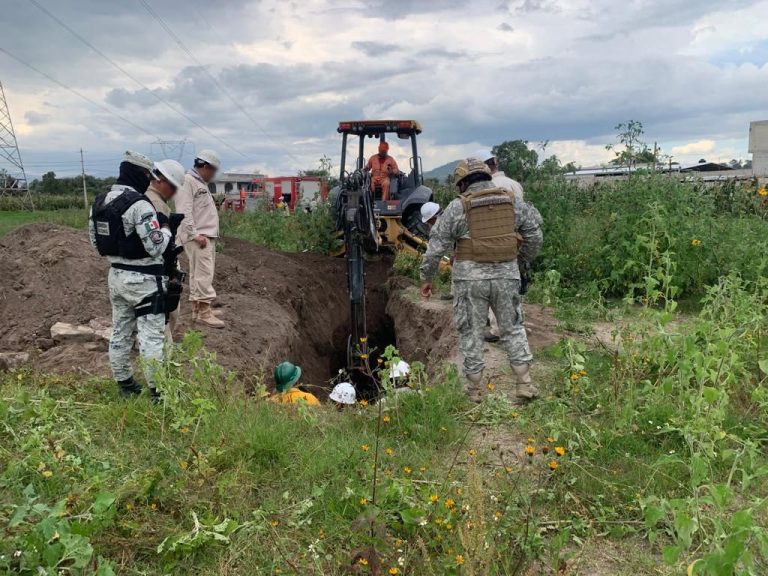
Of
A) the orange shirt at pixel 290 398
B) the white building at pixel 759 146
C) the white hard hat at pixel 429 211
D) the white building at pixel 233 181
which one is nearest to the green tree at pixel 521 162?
the white hard hat at pixel 429 211

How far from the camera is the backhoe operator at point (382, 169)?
10836 mm

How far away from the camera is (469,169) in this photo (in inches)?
199

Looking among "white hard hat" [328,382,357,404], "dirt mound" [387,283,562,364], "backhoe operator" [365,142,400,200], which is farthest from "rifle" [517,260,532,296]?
"backhoe operator" [365,142,400,200]

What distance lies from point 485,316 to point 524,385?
0.64 metres

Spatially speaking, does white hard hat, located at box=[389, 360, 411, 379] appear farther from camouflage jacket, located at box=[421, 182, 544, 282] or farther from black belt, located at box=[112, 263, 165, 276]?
black belt, located at box=[112, 263, 165, 276]

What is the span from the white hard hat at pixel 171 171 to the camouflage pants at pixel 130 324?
2.64 ft

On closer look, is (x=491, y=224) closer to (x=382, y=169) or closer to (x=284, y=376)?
(x=284, y=376)

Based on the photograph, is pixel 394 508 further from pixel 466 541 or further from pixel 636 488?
pixel 636 488

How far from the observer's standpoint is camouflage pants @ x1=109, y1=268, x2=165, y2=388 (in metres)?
4.50

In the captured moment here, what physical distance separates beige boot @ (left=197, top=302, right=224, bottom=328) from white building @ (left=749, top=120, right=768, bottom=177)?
2089 cm

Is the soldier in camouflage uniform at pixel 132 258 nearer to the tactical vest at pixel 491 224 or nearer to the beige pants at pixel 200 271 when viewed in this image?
the beige pants at pixel 200 271

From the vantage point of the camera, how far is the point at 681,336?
4.29 meters

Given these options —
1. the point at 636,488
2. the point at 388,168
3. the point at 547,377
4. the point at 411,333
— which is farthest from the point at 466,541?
the point at 388,168

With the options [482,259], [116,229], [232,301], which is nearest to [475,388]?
[482,259]
